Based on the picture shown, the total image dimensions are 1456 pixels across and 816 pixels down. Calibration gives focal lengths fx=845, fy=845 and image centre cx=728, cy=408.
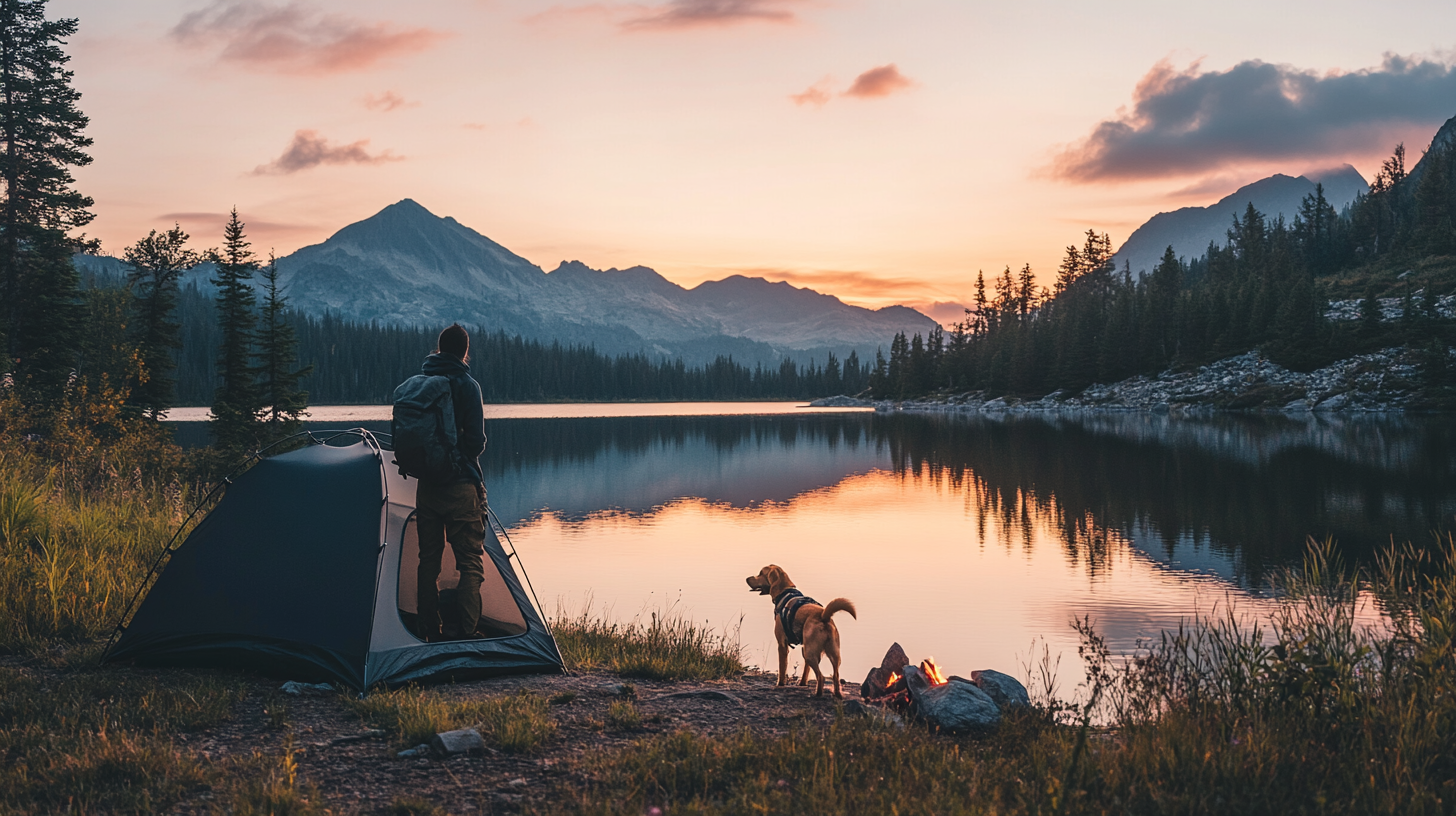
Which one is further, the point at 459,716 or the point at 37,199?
the point at 37,199

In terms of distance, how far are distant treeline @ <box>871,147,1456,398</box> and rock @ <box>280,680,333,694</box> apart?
3681 inches

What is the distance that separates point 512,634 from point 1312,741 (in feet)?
26.4

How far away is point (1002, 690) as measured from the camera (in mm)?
8430

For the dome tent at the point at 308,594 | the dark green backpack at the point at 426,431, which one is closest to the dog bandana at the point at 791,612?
the dome tent at the point at 308,594

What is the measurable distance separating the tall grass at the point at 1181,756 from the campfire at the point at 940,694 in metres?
0.26

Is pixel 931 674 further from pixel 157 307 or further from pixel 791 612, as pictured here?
pixel 157 307

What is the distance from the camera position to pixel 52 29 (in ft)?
120

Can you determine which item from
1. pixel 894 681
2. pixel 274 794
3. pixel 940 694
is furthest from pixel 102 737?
pixel 894 681

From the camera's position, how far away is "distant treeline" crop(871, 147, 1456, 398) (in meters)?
91.4

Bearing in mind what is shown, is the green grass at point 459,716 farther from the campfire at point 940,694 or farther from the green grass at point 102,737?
the campfire at point 940,694

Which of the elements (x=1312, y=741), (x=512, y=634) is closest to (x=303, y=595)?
(x=512, y=634)

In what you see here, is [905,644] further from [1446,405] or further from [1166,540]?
[1446,405]

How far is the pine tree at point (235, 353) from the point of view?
130 ft

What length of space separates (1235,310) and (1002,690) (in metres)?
113
